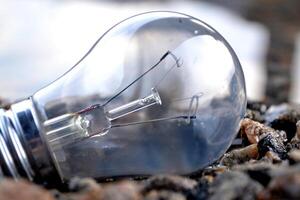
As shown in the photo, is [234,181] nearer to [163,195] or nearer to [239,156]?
[163,195]

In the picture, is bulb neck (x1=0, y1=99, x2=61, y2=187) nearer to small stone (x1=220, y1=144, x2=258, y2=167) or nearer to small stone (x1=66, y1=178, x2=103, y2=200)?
small stone (x1=66, y1=178, x2=103, y2=200)

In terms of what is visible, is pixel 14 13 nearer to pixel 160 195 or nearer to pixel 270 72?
pixel 270 72

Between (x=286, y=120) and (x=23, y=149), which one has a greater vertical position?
(x=23, y=149)

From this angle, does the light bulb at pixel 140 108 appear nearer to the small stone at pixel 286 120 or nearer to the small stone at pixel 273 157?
the small stone at pixel 273 157

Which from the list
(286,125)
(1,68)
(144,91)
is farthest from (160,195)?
(1,68)

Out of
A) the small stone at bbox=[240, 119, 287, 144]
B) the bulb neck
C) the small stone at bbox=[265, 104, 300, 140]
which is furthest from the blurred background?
the bulb neck

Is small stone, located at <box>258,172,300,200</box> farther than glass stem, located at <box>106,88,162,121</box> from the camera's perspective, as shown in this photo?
No

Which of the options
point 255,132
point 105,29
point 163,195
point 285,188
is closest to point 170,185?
point 163,195

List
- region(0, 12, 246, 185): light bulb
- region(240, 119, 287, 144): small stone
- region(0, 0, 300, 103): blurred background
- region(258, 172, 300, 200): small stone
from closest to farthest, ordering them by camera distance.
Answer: region(258, 172, 300, 200): small stone → region(0, 12, 246, 185): light bulb → region(240, 119, 287, 144): small stone → region(0, 0, 300, 103): blurred background
